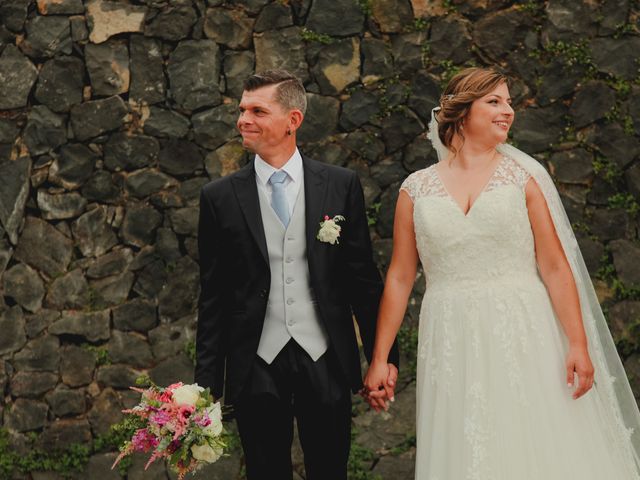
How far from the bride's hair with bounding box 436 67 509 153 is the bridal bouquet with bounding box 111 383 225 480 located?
1537 millimetres

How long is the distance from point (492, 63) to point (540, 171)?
2144 mm

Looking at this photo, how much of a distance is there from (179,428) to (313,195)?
3.53ft

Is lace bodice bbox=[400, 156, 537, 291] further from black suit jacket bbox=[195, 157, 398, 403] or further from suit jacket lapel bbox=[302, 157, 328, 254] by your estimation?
suit jacket lapel bbox=[302, 157, 328, 254]

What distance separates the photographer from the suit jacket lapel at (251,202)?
349 cm

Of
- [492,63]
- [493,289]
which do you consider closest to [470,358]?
→ [493,289]

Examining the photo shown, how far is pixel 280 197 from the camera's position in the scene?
3578mm

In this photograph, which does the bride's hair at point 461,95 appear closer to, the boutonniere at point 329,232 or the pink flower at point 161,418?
the boutonniere at point 329,232

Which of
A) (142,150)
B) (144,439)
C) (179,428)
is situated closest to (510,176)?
(179,428)

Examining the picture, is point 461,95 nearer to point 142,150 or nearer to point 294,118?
point 294,118

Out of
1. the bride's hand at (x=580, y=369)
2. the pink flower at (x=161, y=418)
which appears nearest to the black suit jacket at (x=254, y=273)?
the pink flower at (x=161, y=418)

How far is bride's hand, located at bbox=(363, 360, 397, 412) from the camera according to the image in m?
3.67

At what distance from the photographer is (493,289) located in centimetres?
356

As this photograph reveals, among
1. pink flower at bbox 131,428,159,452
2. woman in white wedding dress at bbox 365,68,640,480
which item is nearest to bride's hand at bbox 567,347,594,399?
woman in white wedding dress at bbox 365,68,640,480

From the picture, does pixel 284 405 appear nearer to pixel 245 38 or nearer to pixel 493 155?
pixel 493 155
